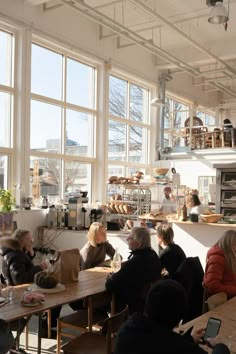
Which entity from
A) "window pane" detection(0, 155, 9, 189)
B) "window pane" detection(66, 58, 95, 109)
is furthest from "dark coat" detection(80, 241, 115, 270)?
"window pane" detection(66, 58, 95, 109)

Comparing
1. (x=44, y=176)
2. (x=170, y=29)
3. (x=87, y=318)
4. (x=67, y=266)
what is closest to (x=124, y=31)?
(x=170, y=29)

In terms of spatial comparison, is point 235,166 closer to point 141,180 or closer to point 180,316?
point 141,180

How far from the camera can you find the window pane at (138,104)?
1089cm

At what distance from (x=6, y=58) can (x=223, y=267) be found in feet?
18.5

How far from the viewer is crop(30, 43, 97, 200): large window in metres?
7.96

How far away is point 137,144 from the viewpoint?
1109 centimetres

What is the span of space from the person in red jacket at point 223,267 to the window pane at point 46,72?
546 centimetres

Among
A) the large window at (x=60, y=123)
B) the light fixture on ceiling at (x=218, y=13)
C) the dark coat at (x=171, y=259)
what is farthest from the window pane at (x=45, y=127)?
the dark coat at (x=171, y=259)

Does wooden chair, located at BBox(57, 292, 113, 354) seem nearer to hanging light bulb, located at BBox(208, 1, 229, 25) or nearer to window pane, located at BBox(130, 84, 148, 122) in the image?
hanging light bulb, located at BBox(208, 1, 229, 25)

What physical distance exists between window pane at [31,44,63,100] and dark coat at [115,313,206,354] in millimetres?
6734

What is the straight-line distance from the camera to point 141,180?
8.71 metres

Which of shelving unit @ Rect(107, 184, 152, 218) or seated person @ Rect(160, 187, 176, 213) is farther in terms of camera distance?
seated person @ Rect(160, 187, 176, 213)

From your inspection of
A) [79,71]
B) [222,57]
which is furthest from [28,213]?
[222,57]

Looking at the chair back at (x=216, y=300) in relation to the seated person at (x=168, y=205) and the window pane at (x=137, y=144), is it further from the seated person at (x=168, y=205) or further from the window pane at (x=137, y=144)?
the window pane at (x=137, y=144)
